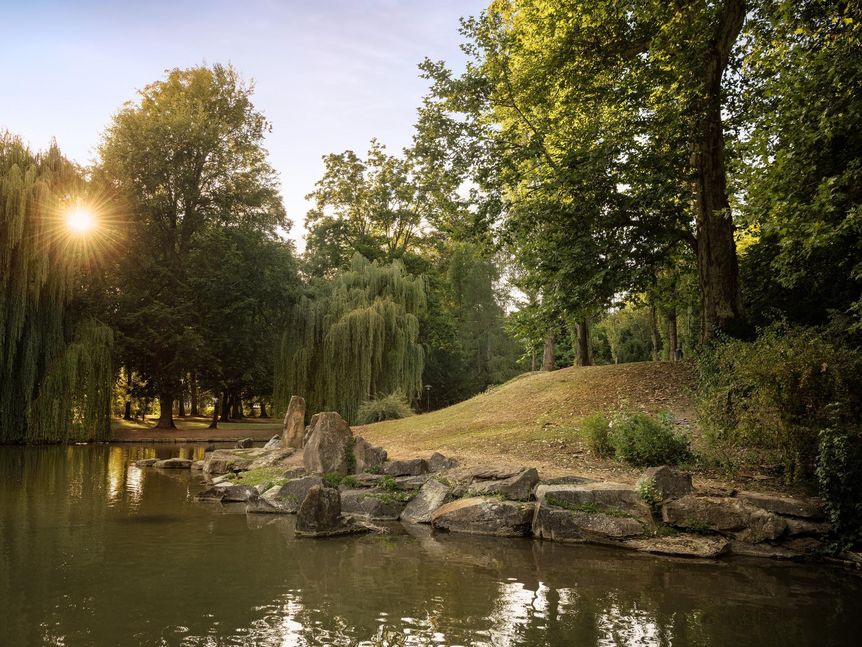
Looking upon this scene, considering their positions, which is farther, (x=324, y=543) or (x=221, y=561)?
(x=324, y=543)

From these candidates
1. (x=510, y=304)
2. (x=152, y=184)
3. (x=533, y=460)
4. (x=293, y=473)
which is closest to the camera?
(x=533, y=460)

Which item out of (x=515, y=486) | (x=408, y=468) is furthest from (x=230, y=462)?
(x=515, y=486)

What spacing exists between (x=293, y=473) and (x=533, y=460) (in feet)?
16.8

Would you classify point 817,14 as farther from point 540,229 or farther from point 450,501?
point 450,501

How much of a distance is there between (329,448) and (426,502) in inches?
121

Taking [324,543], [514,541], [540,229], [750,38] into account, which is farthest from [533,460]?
[750,38]

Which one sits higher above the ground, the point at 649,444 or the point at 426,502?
the point at 649,444

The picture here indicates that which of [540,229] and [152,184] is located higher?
[152,184]

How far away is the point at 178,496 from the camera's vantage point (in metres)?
12.6

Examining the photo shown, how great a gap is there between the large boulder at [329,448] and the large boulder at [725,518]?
21.6ft

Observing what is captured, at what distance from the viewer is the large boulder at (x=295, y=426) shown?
17.1m

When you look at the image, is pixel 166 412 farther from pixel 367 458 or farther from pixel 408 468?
pixel 408 468

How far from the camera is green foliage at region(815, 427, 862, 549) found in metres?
7.75

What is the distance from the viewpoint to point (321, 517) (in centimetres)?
936
